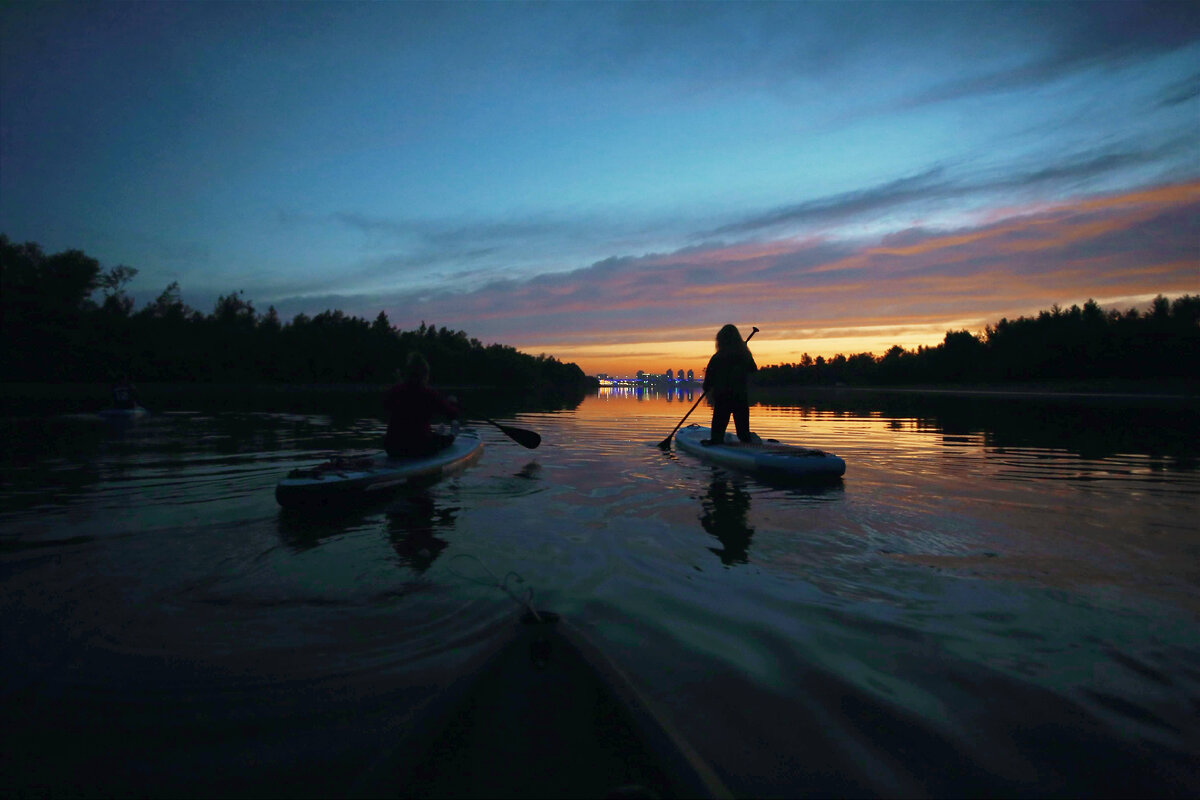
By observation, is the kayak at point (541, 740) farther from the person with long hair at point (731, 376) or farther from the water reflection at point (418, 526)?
the person with long hair at point (731, 376)

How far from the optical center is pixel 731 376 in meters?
11.7

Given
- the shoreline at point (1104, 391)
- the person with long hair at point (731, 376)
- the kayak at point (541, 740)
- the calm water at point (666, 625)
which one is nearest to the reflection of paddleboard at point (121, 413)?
the calm water at point (666, 625)

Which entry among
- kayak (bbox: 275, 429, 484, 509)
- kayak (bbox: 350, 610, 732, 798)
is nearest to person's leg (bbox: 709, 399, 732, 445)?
kayak (bbox: 275, 429, 484, 509)

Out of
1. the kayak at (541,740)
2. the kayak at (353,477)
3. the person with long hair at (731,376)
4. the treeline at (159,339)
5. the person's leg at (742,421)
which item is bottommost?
the kayak at (541,740)

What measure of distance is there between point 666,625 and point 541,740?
6.60 feet

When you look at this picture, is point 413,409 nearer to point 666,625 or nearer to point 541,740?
point 666,625

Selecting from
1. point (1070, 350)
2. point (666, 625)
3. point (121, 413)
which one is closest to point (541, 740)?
A: point (666, 625)

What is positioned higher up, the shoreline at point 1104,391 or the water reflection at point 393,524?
the shoreline at point 1104,391

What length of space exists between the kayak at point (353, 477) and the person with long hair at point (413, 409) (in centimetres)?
23

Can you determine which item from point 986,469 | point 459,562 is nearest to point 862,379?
point 986,469

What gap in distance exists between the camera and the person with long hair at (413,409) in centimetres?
906

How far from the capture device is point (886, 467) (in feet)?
37.6

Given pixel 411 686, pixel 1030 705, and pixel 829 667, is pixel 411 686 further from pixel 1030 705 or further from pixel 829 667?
pixel 1030 705

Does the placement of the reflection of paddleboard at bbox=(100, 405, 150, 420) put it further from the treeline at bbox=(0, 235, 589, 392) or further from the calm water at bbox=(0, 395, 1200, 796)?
the treeline at bbox=(0, 235, 589, 392)
